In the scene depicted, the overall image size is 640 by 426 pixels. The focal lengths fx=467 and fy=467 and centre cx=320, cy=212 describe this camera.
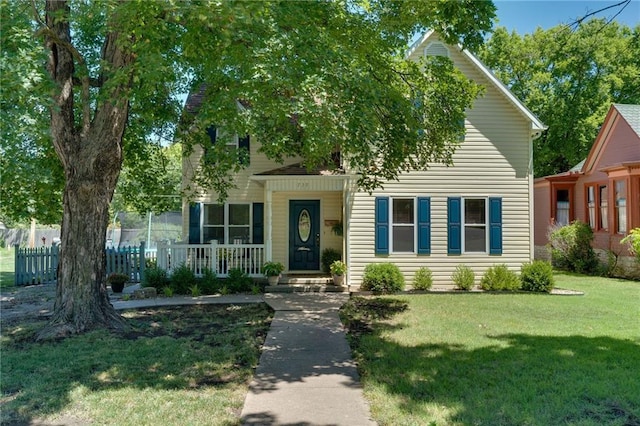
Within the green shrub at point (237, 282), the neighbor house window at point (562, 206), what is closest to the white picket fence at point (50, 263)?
the green shrub at point (237, 282)

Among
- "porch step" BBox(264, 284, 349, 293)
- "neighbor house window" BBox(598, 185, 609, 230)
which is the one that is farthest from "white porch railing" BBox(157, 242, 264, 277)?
"neighbor house window" BBox(598, 185, 609, 230)

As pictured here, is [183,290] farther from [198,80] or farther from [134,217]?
[134,217]

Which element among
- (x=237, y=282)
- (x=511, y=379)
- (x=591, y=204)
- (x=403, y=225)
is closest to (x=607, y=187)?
(x=591, y=204)

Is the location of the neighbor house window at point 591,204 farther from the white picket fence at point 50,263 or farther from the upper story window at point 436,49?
the white picket fence at point 50,263

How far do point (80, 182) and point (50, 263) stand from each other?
9.61 m

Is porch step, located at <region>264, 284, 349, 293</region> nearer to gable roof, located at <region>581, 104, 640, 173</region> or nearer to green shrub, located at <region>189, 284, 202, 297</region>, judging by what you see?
green shrub, located at <region>189, 284, 202, 297</region>

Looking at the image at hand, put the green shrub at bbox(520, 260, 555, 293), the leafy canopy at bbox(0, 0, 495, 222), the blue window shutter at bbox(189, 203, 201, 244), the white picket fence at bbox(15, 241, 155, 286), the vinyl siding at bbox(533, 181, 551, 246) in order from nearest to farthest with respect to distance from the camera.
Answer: the leafy canopy at bbox(0, 0, 495, 222), the green shrub at bbox(520, 260, 555, 293), the blue window shutter at bbox(189, 203, 201, 244), the white picket fence at bbox(15, 241, 155, 286), the vinyl siding at bbox(533, 181, 551, 246)

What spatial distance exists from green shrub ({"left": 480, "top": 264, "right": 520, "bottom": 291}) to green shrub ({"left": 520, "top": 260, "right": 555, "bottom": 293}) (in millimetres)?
233

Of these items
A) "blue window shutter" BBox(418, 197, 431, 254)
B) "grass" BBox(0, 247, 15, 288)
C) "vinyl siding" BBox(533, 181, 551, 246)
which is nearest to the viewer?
"blue window shutter" BBox(418, 197, 431, 254)

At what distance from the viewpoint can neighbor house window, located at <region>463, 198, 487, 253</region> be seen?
13.7 meters

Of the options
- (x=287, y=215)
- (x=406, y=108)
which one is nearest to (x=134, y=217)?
(x=287, y=215)

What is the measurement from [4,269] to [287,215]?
47.4 feet

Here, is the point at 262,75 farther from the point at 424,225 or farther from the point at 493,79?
the point at 493,79

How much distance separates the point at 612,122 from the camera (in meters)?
18.1
